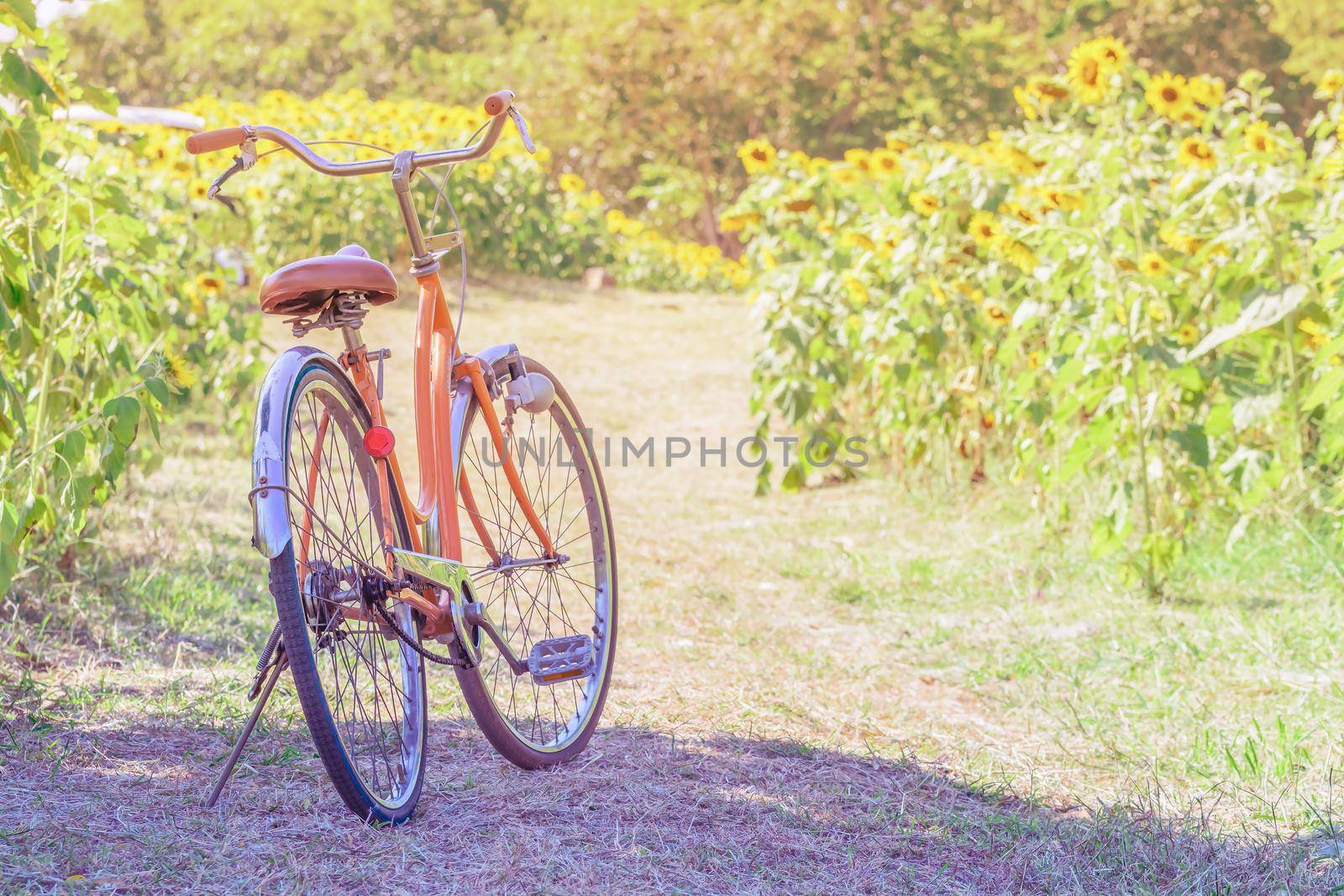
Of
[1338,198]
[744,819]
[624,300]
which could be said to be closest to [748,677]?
[744,819]

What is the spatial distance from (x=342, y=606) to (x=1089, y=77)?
9.70 ft

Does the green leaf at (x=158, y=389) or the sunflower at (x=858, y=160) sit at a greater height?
the sunflower at (x=858, y=160)

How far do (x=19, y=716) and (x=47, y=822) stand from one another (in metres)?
0.54

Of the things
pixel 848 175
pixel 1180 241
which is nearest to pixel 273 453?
pixel 1180 241

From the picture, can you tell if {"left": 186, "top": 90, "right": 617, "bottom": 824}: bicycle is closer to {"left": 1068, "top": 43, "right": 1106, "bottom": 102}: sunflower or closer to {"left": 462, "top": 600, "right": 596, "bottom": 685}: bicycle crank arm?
{"left": 462, "top": 600, "right": 596, "bottom": 685}: bicycle crank arm

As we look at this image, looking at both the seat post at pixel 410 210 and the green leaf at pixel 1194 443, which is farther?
the green leaf at pixel 1194 443

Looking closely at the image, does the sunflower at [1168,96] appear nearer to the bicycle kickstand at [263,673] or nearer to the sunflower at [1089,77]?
the sunflower at [1089,77]

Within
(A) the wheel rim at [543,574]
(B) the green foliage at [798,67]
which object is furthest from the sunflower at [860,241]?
(B) the green foliage at [798,67]

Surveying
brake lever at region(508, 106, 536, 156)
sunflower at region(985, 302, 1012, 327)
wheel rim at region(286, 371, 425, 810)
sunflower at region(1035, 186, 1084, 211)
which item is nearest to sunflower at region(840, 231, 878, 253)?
sunflower at region(985, 302, 1012, 327)

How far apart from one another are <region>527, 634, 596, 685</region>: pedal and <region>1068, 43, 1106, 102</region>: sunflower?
2.43m

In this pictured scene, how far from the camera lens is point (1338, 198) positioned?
3822mm

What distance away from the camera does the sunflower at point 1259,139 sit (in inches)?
163

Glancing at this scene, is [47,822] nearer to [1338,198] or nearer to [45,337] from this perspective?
[45,337]

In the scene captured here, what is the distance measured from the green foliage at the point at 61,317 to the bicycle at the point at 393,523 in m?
0.57
